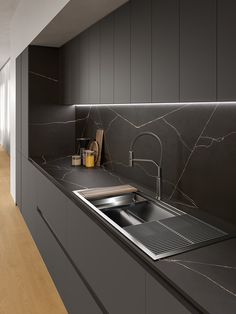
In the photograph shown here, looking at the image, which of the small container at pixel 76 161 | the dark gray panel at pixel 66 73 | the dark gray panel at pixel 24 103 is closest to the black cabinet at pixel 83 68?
the dark gray panel at pixel 66 73

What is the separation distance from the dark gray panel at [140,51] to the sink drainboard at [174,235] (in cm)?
76

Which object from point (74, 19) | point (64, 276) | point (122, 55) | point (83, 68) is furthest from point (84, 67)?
point (64, 276)

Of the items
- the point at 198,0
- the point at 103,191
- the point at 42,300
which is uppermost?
the point at 198,0

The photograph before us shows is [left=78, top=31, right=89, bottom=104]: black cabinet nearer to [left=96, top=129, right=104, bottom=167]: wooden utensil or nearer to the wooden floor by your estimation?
[left=96, top=129, right=104, bottom=167]: wooden utensil

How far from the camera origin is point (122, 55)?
7.53 ft

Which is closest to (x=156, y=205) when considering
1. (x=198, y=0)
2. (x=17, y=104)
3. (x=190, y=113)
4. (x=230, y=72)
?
(x=190, y=113)

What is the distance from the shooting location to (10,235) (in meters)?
3.85

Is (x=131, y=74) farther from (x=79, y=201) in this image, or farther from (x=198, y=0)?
(x=79, y=201)

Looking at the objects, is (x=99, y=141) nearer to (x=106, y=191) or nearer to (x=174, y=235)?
(x=106, y=191)

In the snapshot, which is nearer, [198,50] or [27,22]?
[198,50]

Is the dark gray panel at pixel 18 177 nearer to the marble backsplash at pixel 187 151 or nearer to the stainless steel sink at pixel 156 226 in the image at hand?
the marble backsplash at pixel 187 151

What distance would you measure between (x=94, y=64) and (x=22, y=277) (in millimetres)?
2045

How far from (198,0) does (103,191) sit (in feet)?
4.52

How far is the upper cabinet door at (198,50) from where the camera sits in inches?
57.1
